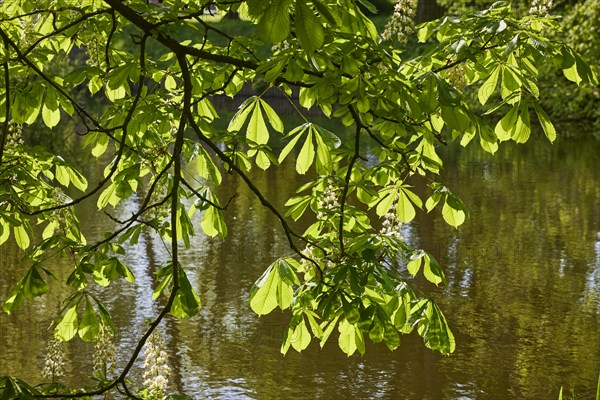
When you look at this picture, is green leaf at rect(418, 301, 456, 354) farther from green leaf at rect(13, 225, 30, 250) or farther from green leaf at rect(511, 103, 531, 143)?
green leaf at rect(13, 225, 30, 250)

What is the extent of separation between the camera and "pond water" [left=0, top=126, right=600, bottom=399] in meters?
5.80

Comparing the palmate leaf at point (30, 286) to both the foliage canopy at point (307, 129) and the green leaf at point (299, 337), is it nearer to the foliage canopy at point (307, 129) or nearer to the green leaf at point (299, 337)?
the foliage canopy at point (307, 129)

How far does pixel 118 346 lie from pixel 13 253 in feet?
10.3

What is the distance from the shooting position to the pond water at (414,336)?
5.80m

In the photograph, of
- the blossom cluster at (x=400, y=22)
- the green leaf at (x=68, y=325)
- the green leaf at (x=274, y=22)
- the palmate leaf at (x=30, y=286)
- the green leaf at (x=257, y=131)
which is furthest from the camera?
the blossom cluster at (x=400, y=22)

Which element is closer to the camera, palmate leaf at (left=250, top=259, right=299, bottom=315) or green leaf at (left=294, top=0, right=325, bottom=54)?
green leaf at (left=294, top=0, right=325, bottom=54)

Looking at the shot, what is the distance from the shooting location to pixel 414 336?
6859mm

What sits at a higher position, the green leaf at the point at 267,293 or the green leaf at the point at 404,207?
the green leaf at the point at 404,207

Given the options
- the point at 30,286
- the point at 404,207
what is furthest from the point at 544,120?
the point at 30,286

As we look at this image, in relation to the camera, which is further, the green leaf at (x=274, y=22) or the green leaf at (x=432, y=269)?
the green leaf at (x=432, y=269)

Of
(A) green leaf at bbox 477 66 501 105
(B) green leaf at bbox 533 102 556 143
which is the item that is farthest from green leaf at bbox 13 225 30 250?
(B) green leaf at bbox 533 102 556 143

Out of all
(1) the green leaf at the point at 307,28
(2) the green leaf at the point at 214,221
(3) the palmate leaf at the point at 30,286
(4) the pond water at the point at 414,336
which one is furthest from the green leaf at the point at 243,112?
(4) the pond water at the point at 414,336

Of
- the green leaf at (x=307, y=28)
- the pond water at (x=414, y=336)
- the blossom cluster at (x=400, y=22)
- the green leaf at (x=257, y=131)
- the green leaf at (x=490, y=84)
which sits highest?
the blossom cluster at (x=400, y=22)

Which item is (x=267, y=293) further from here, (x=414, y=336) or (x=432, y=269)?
(x=414, y=336)
